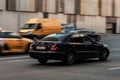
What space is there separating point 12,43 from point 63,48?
6734 millimetres

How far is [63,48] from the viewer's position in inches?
701

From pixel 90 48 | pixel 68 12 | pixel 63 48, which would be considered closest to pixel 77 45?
pixel 63 48

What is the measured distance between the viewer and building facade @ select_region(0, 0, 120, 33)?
58.7 metres

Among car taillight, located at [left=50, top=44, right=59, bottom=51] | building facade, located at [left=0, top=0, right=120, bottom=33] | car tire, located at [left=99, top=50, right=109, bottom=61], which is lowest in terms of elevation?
car tire, located at [left=99, top=50, right=109, bottom=61]

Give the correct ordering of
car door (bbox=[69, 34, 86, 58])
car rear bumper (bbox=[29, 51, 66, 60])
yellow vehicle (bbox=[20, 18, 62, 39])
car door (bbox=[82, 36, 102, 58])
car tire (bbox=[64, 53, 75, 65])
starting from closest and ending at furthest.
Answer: car rear bumper (bbox=[29, 51, 66, 60]), car tire (bbox=[64, 53, 75, 65]), car door (bbox=[69, 34, 86, 58]), car door (bbox=[82, 36, 102, 58]), yellow vehicle (bbox=[20, 18, 62, 39])

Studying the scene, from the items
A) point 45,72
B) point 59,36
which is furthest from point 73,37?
point 45,72

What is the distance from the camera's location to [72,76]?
1370 centimetres

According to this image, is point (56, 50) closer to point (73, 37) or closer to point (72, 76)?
point (73, 37)

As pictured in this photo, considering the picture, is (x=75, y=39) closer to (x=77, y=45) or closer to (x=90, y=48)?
(x=77, y=45)

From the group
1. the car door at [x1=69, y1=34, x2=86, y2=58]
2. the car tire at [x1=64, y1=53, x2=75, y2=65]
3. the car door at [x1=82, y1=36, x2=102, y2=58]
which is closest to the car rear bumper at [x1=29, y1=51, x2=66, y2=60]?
the car tire at [x1=64, y1=53, x2=75, y2=65]

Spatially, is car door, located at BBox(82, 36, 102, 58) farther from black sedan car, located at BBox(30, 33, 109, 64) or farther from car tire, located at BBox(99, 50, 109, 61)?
car tire, located at BBox(99, 50, 109, 61)

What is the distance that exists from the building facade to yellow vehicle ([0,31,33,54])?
32.4m

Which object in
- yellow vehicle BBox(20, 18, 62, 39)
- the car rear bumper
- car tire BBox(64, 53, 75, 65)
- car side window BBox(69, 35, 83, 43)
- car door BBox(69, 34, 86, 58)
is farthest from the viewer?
yellow vehicle BBox(20, 18, 62, 39)

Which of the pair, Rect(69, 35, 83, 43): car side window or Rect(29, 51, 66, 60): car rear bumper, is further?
Rect(69, 35, 83, 43): car side window
